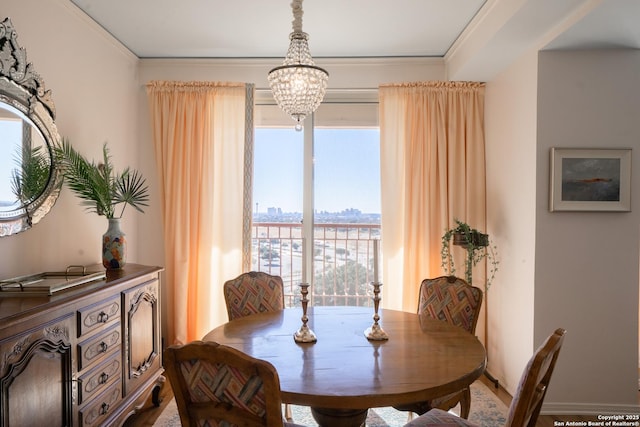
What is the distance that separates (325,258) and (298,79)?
2123mm

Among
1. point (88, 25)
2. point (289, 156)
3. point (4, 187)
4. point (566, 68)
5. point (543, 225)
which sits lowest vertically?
point (543, 225)

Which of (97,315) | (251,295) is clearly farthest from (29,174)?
(251,295)

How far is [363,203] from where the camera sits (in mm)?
3592

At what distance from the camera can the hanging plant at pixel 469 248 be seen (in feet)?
9.68

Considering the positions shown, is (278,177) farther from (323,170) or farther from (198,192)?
(198,192)

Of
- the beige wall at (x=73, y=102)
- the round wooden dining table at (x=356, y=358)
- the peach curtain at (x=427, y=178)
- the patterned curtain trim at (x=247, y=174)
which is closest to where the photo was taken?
the round wooden dining table at (x=356, y=358)

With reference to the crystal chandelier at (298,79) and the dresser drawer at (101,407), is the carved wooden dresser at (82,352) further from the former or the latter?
the crystal chandelier at (298,79)

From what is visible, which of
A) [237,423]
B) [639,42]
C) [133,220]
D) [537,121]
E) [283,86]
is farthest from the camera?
[133,220]

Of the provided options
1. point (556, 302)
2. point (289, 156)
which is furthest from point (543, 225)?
point (289, 156)

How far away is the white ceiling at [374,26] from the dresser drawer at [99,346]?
2.09 m

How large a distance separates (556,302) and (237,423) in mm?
2340

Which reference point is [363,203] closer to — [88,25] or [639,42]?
[639,42]

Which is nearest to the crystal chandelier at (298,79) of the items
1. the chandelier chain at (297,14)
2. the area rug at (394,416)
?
the chandelier chain at (297,14)

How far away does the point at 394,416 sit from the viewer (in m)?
2.51
